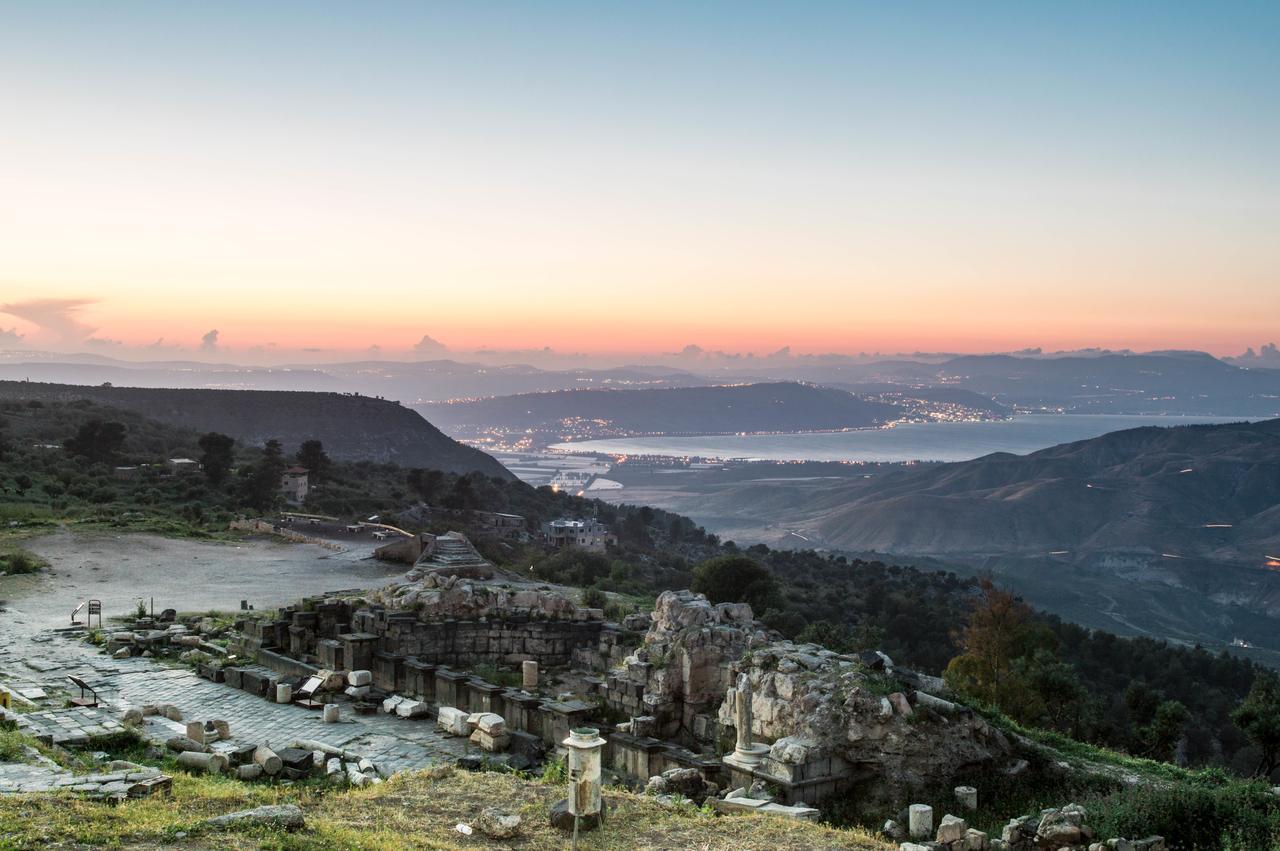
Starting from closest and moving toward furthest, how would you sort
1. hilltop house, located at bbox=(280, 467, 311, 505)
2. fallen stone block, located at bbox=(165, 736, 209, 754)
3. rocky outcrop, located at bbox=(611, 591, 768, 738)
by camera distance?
1. fallen stone block, located at bbox=(165, 736, 209, 754)
2. rocky outcrop, located at bbox=(611, 591, 768, 738)
3. hilltop house, located at bbox=(280, 467, 311, 505)

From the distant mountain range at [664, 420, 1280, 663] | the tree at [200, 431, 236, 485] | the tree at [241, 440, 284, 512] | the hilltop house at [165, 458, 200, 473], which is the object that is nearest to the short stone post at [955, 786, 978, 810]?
the tree at [241, 440, 284, 512]

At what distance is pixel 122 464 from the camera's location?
6406 centimetres

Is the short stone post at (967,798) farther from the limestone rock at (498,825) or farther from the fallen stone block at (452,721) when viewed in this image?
the fallen stone block at (452,721)

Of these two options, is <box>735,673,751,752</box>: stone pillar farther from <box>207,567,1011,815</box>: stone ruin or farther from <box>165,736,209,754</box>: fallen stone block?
<box>165,736,209,754</box>: fallen stone block

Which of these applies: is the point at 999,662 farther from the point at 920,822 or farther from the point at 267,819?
the point at 267,819

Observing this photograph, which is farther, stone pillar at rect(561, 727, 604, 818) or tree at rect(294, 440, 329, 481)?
tree at rect(294, 440, 329, 481)

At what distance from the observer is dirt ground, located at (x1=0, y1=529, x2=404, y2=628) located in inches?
1200

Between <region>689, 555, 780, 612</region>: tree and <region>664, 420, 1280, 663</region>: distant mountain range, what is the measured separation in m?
48.3

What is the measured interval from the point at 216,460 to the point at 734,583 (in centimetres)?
3464

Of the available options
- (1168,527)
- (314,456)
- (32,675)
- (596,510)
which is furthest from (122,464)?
(1168,527)

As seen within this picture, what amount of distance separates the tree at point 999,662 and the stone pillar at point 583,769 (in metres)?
16.2

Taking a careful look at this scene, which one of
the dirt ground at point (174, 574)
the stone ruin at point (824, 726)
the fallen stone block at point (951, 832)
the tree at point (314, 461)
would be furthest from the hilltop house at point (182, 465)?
the fallen stone block at point (951, 832)

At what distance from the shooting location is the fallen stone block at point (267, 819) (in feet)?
36.2

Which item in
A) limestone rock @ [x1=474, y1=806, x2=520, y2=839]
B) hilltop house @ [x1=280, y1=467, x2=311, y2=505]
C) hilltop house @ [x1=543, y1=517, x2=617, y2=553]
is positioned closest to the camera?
limestone rock @ [x1=474, y1=806, x2=520, y2=839]
